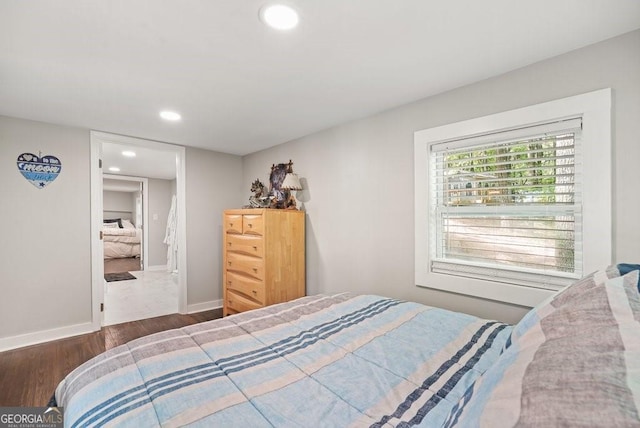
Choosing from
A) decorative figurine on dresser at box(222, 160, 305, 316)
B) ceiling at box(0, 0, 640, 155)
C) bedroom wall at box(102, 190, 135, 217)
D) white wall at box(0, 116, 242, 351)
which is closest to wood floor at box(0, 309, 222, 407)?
white wall at box(0, 116, 242, 351)

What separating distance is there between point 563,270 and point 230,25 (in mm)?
2314

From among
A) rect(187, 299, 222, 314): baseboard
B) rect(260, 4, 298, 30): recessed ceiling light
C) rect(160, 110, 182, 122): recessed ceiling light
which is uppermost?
rect(260, 4, 298, 30): recessed ceiling light

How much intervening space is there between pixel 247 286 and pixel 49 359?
1803 millimetres

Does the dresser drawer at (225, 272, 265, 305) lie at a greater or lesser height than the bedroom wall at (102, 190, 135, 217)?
lesser

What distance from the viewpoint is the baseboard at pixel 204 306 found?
397 cm

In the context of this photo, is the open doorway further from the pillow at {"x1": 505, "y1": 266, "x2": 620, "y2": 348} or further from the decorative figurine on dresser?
the pillow at {"x1": 505, "y1": 266, "x2": 620, "y2": 348}

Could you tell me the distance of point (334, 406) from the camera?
92 centimetres

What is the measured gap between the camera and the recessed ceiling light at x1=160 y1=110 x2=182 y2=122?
104 inches

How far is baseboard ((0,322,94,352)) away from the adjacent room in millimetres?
26

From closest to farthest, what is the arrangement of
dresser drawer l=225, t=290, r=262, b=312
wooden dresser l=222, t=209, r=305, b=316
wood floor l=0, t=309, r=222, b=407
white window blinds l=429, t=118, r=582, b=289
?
white window blinds l=429, t=118, r=582, b=289 → wood floor l=0, t=309, r=222, b=407 → wooden dresser l=222, t=209, r=305, b=316 → dresser drawer l=225, t=290, r=262, b=312

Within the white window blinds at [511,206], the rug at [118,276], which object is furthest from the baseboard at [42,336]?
the white window blinds at [511,206]

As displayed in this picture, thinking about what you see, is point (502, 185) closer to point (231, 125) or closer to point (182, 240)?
point (231, 125)

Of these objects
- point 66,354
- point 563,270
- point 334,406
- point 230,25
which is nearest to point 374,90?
point 230,25

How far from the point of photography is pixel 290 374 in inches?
43.2
